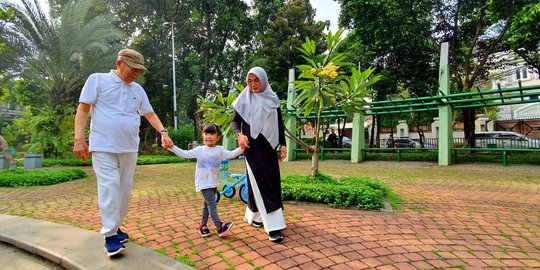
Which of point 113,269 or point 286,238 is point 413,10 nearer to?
point 286,238

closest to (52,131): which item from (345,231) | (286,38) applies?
(345,231)

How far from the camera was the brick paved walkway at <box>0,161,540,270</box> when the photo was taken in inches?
107

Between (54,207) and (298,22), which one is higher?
(298,22)

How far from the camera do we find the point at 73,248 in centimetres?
294

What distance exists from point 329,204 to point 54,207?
433cm

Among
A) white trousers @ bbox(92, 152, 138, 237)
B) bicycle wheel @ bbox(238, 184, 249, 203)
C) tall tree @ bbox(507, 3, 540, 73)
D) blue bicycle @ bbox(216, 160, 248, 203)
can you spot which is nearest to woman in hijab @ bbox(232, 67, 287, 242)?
white trousers @ bbox(92, 152, 138, 237)

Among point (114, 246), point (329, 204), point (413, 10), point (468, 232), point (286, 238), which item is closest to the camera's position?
point (114, 246)

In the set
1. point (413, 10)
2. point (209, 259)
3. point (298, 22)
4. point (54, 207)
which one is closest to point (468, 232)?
point (209, 259)

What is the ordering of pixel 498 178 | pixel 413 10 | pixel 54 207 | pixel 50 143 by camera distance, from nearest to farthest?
pixel 54 207, pixel 498 178, pixel 50 143, pixel 413 10

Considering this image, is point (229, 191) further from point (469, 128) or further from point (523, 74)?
point (523, 74)

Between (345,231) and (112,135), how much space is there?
252cm

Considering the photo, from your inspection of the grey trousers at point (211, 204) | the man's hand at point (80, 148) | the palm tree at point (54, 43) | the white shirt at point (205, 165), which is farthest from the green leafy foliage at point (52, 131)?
the grey trousers at point (211, 204)

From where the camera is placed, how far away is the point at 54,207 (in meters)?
Answer: 5.11

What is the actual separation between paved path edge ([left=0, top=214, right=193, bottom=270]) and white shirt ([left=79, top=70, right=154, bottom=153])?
0.91 meters
